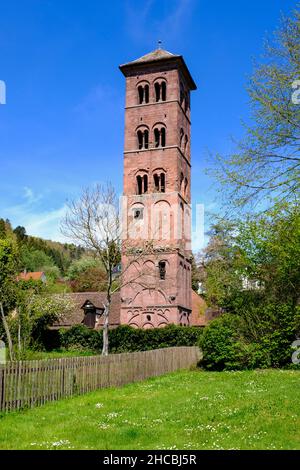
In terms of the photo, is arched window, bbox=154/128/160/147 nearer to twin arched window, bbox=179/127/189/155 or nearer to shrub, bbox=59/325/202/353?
twin arched window, bbox=179/127/189/155

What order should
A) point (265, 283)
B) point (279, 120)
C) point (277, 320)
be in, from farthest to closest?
1. point (265, 283)
2. point (277, 320)
3. point (279, 120)

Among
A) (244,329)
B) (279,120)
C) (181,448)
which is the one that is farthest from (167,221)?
(181,448)

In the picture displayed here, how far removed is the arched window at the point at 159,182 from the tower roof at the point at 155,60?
10.6m

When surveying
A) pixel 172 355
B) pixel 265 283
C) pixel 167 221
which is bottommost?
pixel 172 355

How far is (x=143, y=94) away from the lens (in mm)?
44938

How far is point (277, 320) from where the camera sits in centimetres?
2203

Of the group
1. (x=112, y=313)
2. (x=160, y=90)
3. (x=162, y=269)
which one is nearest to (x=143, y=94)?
(x=160, y=90)

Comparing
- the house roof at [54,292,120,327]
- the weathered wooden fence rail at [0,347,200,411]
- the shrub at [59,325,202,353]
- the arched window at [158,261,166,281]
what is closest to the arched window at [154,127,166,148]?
the arched window at [158,261,166,281]

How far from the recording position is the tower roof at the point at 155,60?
43.9m

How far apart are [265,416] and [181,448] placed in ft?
9.51

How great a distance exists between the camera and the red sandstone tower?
39688 millimetres

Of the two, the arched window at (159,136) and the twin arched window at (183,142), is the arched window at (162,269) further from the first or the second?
the twin arched window at (183,142)

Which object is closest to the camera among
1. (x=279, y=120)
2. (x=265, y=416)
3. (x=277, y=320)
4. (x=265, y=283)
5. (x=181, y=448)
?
(x=181, y=448)
